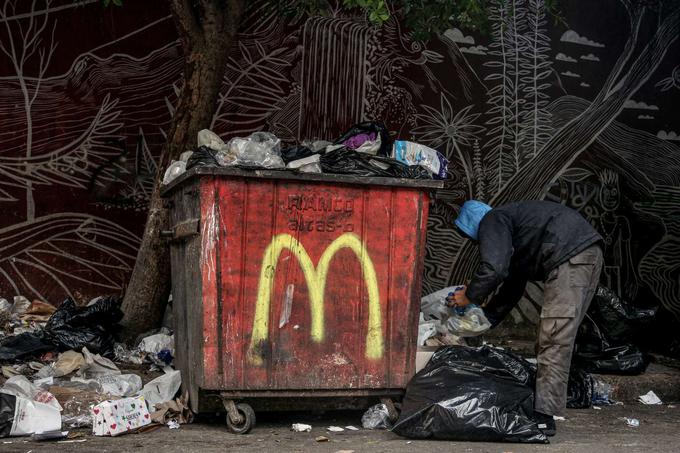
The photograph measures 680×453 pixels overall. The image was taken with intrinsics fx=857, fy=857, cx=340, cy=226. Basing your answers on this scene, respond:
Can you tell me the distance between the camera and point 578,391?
5719 millimetres

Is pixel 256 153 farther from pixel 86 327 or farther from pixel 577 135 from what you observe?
pixel 577 135

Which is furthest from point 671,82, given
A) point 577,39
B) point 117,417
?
point 117,417

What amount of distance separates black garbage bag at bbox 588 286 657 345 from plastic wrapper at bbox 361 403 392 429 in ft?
7.03

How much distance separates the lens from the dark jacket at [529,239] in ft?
16.0

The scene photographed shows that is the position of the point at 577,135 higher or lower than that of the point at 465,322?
higher

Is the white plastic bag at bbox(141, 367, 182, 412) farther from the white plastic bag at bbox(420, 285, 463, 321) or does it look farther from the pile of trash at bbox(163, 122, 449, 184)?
the white plastic bag at bbox(420, 285, 463, 321)

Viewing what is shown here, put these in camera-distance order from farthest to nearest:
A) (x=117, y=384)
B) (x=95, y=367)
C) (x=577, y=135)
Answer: (x=577, y=135) < (x=95, y=367) < (x=117, y=384)

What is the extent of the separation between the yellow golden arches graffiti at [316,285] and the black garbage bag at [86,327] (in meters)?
1.80

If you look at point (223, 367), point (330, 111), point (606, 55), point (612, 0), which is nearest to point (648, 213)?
point (606, 55)

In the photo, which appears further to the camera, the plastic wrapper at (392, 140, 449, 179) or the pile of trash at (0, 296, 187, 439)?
the plastic wrapper at (392, 140, 449, 179)

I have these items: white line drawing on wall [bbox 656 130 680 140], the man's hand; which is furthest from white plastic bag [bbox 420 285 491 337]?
white line drawing on wall [bbox 656 130 680 140]

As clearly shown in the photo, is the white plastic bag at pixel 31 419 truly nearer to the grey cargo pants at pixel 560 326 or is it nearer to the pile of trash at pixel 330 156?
the pile of trash at pixel 330 156

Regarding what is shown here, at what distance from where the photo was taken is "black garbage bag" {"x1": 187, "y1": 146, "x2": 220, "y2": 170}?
4.55 meters

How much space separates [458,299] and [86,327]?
2.61m
